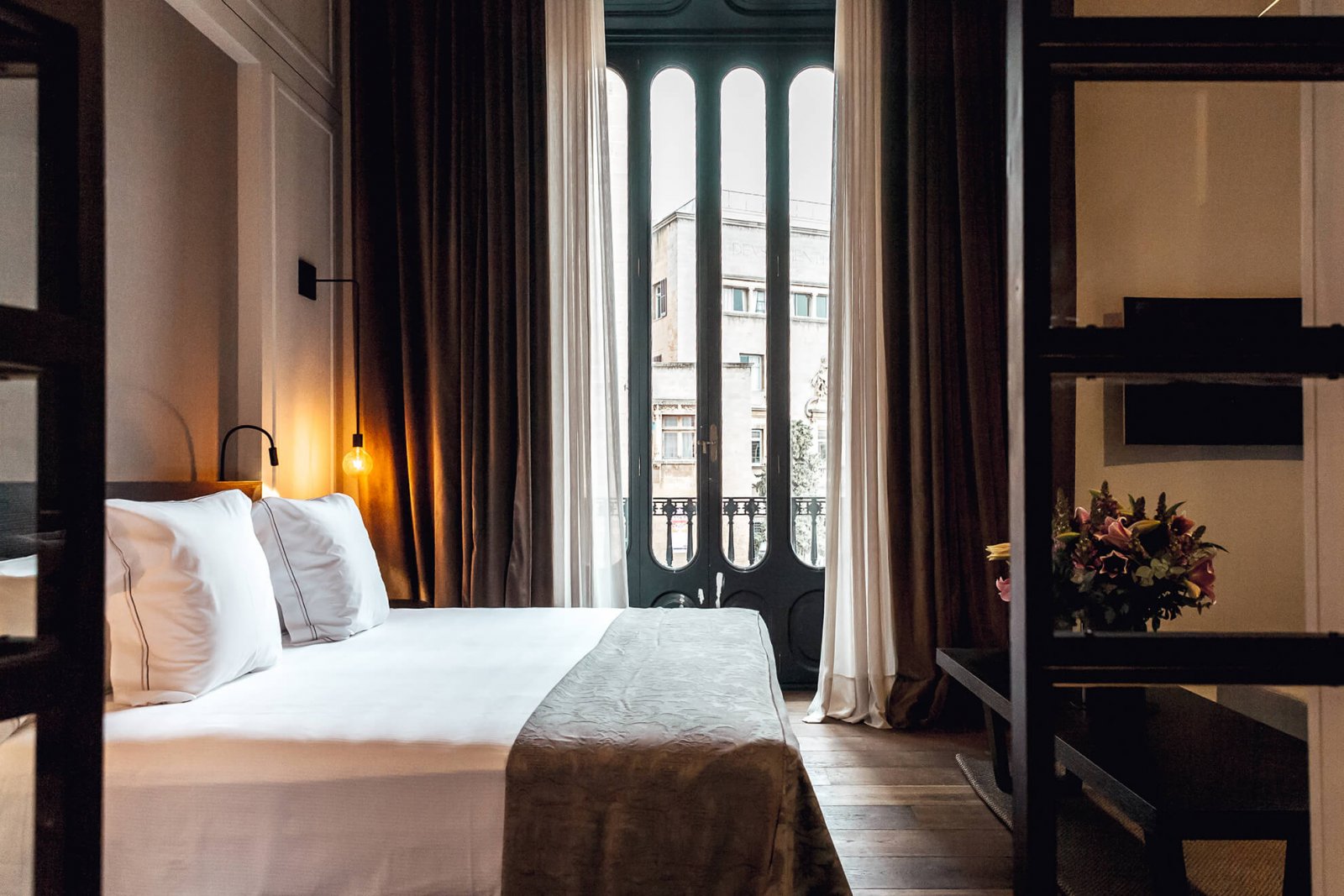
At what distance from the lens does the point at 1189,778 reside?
5.79ft

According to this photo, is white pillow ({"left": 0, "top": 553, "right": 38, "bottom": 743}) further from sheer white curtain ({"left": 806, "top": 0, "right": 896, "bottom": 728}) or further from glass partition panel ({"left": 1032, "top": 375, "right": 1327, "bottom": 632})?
sheer white curtain ({"left": 806, "top": 0, "right": 896, "bottom": 728})

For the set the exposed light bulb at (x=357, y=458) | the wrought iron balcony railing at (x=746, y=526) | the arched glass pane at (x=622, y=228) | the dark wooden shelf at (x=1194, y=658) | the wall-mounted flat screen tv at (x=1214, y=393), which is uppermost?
the arched glass pane at (x=622, y=228)

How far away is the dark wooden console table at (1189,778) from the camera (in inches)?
62.1

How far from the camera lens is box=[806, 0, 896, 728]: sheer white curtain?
139 inches

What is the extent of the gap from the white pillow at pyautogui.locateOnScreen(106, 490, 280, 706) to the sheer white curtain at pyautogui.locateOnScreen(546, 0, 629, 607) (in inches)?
67.2

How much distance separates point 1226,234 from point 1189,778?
1421 millimetres

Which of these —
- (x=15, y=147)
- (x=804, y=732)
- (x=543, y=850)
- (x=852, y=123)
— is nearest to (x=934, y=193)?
(x=852, y=123)

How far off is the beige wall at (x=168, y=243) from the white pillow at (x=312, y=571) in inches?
16.2

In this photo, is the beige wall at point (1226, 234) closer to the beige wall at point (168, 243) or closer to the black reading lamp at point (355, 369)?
the beige wall at point (168, 243)

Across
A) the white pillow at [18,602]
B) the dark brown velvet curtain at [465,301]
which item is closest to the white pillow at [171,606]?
the white pillow at [18,602]

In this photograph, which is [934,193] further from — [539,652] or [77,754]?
[77,754]

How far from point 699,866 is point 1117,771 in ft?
3.13

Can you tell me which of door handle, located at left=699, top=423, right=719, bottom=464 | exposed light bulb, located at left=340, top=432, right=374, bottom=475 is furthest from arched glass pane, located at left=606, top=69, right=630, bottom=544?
exposed light bulb, located at left=340, top=432, right=374, bottom=475

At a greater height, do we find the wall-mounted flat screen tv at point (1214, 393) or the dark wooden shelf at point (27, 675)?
the wall-mounted flat screen tv at point (1214, 393)
